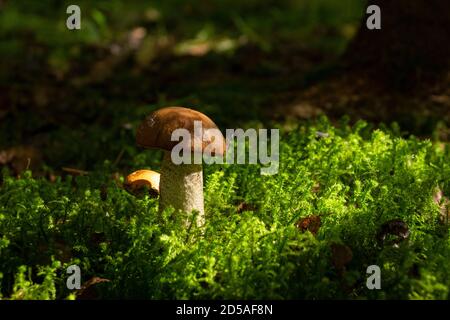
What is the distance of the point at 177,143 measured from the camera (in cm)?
274

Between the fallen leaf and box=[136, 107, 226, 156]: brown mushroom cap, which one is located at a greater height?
box=[136, 107, 226, 156]: brown mushroom cap

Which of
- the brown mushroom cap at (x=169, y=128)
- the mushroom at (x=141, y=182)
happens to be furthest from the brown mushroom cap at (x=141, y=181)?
the brown mushroom cap at (x=169, y=128)

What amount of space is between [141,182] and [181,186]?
1.64ft

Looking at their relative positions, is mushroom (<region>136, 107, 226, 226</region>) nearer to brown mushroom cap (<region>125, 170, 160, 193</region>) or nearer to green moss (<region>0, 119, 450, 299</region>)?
green moss (<region>0, 119, 450, 299</region>)

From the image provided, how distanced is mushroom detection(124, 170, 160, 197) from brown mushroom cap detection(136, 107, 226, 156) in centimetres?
60

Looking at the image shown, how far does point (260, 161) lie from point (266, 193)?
51 centimetres

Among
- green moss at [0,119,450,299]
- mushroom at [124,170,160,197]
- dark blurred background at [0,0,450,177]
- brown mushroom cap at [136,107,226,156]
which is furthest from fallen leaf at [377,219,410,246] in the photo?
dark blurred background at [0,0,450,177]

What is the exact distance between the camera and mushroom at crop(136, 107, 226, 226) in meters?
2.75

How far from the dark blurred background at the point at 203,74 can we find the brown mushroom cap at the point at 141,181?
0.69 m

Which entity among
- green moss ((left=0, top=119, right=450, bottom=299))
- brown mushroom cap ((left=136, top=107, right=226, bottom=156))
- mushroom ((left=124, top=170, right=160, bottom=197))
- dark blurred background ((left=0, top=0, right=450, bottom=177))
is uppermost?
dark blurred background ((left=0, top=0, right=450, bottom=177))

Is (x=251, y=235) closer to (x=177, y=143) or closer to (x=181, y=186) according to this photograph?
(x=181, y=186)

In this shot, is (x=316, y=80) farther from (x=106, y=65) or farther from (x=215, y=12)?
(x=215, y=12)

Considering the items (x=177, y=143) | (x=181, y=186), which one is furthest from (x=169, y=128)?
(x=181, y=186)

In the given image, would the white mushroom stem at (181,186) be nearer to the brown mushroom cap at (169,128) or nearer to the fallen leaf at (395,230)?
the brown mushroom cap at (169,128)
